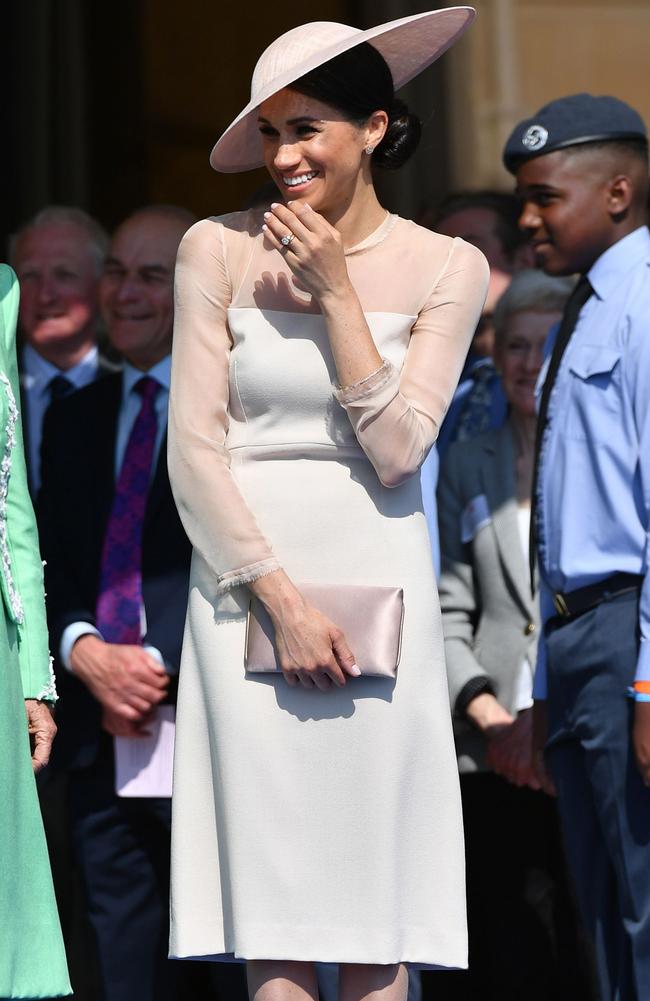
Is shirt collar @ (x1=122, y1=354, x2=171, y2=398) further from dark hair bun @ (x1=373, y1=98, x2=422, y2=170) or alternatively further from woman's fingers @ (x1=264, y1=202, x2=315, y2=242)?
woman's fingers @ (x1=264, y1=202, x2=315, y2=242)

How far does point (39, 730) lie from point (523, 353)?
7.24ft

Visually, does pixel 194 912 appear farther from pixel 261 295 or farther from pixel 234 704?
pixel 261 295

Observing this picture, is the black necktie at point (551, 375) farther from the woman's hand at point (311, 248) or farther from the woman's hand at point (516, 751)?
the woman's hand at point (311, 248)

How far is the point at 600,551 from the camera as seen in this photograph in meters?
4.10

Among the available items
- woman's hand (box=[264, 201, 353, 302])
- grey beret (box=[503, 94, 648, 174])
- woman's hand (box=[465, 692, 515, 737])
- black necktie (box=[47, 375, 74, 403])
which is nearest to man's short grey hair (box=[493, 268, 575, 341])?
grey beret (box=[503, 94, 648, 174])

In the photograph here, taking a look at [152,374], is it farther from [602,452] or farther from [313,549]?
[313,549]

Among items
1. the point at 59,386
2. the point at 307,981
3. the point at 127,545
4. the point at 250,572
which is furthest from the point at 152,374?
the point at 307,981

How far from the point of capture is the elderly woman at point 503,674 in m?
5.01

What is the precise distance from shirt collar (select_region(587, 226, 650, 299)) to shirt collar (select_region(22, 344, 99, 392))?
2.04 m

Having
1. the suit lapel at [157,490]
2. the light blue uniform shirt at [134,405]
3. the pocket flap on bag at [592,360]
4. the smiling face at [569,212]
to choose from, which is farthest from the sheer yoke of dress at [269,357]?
the light blue uniform shirt at [134,405]

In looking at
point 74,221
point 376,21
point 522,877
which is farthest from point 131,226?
point 376,21

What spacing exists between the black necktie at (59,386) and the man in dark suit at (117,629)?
29.1 inches

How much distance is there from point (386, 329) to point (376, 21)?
5828 millimetres

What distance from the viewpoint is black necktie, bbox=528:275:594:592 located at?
4.32 m
